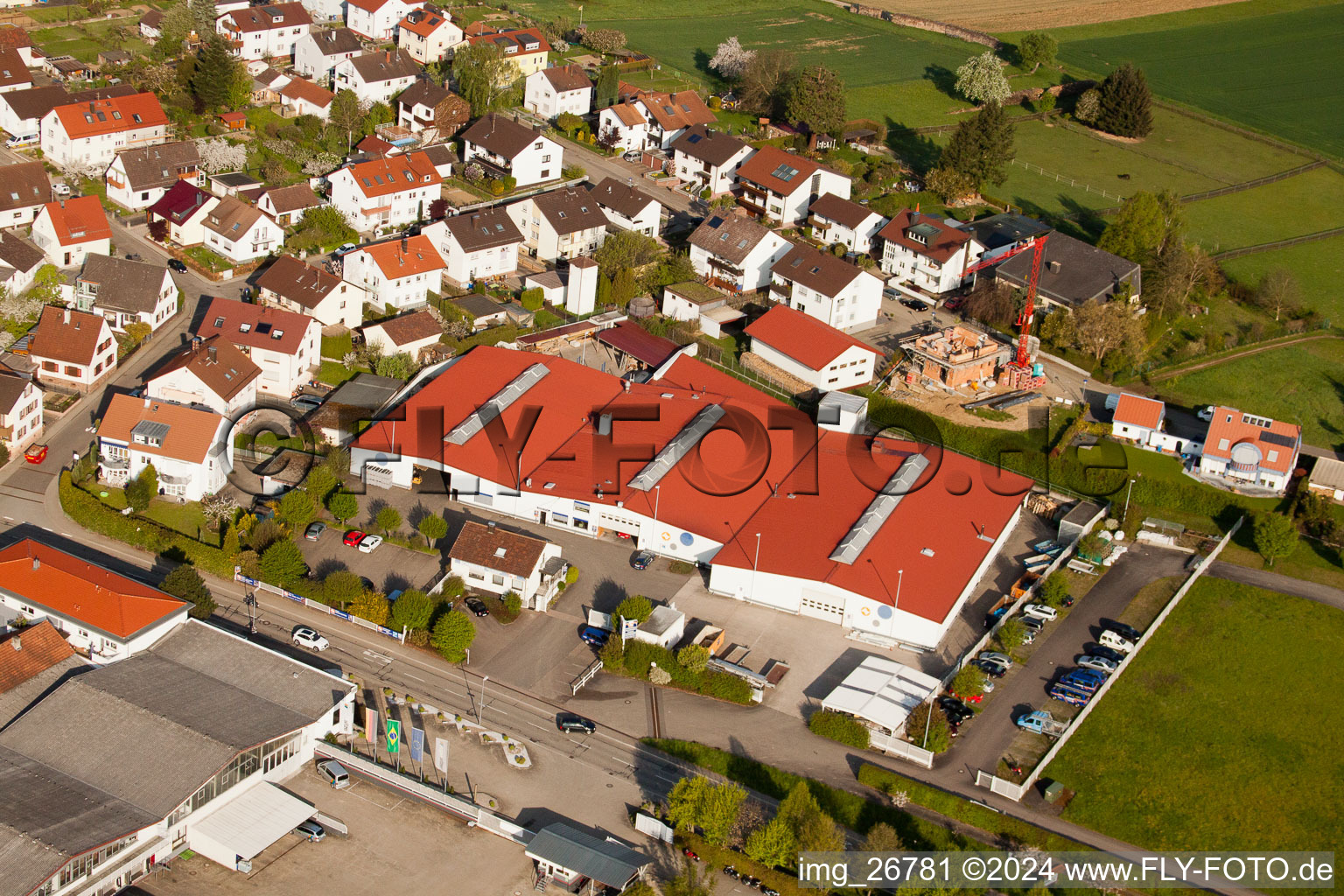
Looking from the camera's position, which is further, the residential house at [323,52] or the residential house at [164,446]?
the residential house at [323,52]

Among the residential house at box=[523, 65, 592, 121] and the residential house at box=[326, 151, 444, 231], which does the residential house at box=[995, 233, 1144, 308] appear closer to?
the residential house at box=[326, 151, 444, 231]

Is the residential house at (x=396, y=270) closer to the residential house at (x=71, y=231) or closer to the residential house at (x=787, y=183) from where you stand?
the residential house at (x=71, y=231)

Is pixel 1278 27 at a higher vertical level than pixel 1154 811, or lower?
higher

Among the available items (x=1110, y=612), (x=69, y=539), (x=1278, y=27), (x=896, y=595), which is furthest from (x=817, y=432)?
(x=1278, y=27)

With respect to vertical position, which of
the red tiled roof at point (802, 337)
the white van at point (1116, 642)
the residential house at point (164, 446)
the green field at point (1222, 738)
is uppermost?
the red tiled roof at point (802, 337)

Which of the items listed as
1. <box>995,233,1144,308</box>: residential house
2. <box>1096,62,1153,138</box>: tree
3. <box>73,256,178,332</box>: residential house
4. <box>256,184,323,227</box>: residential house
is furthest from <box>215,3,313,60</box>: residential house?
<box>1096,62,1153,138</box>: tree

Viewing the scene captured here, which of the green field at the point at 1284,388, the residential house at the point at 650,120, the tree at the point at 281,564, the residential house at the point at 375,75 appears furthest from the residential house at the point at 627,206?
the tree at the point at 281,564

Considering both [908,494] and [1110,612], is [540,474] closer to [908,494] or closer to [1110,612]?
[908,494]
